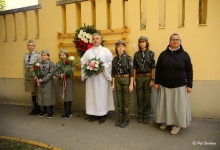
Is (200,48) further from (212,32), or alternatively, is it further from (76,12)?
(76,12)

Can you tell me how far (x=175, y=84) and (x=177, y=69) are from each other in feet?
1.03

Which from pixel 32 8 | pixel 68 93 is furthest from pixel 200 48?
pixel 32 8

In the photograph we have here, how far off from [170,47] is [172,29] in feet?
3.43

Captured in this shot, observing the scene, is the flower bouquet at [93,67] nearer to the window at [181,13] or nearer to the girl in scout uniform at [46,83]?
the girl in scout uniform at [46,83]

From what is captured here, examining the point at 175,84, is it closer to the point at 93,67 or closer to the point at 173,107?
the point at 173,107

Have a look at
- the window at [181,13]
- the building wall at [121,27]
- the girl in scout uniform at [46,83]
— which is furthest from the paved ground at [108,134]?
the window at [181,13]

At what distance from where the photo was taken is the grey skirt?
4168 mm

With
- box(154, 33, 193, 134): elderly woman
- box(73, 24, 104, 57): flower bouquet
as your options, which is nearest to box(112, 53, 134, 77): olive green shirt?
box(154, 33, 193, 134): elderly woman

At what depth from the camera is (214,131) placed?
438cm

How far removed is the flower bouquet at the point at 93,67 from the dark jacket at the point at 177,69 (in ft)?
4.88

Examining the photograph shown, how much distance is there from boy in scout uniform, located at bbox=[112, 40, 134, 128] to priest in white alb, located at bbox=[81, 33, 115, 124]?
0.75ft

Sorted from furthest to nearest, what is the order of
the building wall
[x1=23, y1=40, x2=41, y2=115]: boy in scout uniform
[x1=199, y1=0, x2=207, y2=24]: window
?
[x1=23, y1=40, x2=41, y2=115]: boy in scout uniform
[x1=199, y1=0, x2=207, y2=24]: window
the building wall

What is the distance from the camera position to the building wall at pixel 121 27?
496 cm

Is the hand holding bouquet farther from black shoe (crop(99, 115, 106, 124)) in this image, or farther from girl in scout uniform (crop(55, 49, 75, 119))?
black shoe (crop(99, 115, 106, 124))
